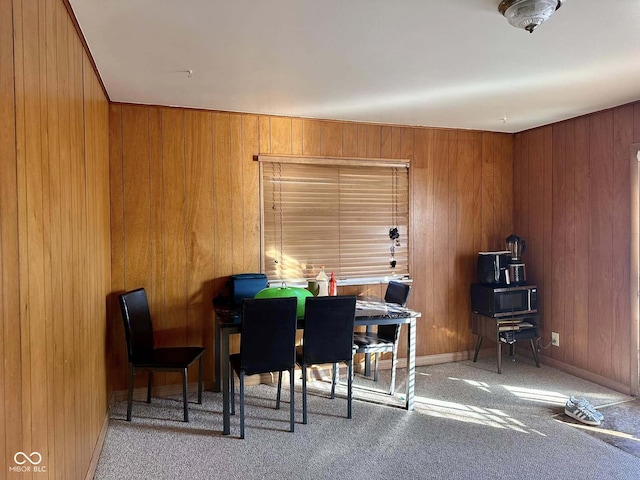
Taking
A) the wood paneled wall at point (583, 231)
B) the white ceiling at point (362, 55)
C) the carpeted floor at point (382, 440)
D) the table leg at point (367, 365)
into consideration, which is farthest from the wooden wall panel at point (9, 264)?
the wood paneled wall at point (583, 231)

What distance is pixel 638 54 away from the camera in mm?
2607

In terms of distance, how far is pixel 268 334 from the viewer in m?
2.96

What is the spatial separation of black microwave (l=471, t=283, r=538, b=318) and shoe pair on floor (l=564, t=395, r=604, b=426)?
41.7 inches

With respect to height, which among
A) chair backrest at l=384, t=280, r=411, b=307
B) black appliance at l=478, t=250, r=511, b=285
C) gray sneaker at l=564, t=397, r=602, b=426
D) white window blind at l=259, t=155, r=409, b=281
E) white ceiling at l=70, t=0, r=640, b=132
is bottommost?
gray sneaker at l=564, t=397, r=602, b=426

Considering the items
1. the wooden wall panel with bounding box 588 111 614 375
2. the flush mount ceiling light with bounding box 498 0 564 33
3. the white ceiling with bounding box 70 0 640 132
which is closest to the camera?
the flush mount ceiling light with bounding box 498 0 564 33

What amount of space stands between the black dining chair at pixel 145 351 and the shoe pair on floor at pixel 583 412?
2717 mm

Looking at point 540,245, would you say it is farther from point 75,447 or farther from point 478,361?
point 75,447

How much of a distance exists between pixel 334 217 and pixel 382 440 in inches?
77.9

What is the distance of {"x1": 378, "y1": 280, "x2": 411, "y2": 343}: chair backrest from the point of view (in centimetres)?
378

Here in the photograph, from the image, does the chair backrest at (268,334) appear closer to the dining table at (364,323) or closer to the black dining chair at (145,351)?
the dining table at (364,323)

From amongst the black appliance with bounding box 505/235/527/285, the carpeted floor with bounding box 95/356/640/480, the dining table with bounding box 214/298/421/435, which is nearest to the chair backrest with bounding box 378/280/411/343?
the dining table with bounding box 214/298/421/435

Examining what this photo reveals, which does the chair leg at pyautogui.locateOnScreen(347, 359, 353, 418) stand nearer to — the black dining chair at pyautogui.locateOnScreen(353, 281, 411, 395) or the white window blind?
the black dining chair at pyautogui.locateOnScreen(353, 281, 411, 395)

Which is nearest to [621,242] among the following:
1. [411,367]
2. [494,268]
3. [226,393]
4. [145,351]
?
[494,268]

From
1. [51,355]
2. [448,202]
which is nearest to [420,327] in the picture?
[448,202]
